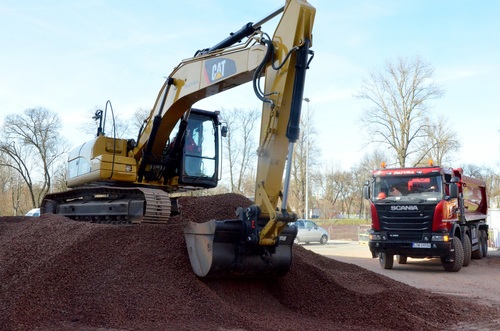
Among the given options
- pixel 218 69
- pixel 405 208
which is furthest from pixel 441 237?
pixel 218 69

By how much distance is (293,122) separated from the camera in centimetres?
601

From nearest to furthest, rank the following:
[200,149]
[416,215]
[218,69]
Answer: [218,69]
[200,149]
[416,215]

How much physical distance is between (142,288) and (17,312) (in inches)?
57.7

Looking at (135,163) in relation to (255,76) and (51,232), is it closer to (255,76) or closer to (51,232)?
(51,232)

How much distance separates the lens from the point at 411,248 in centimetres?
1250

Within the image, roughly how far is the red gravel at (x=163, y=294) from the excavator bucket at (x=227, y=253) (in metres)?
0.24

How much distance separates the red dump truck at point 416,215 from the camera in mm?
12344

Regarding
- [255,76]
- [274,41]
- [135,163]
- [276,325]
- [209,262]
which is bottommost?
[276,325]

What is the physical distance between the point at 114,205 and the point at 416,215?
24.4 ft

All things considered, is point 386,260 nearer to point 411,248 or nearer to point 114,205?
point 411,248

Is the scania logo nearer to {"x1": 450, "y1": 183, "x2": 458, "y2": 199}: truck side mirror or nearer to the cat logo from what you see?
{"x1": 450, "y1": 183, "x2": 458, "y2": 199}: truck side mirror

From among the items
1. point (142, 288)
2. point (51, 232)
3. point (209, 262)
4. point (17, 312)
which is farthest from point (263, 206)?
point (51, 232)

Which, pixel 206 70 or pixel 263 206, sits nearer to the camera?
pixel 263 206

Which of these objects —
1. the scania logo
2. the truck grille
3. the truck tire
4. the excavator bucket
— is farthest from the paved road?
the excavator bucket
